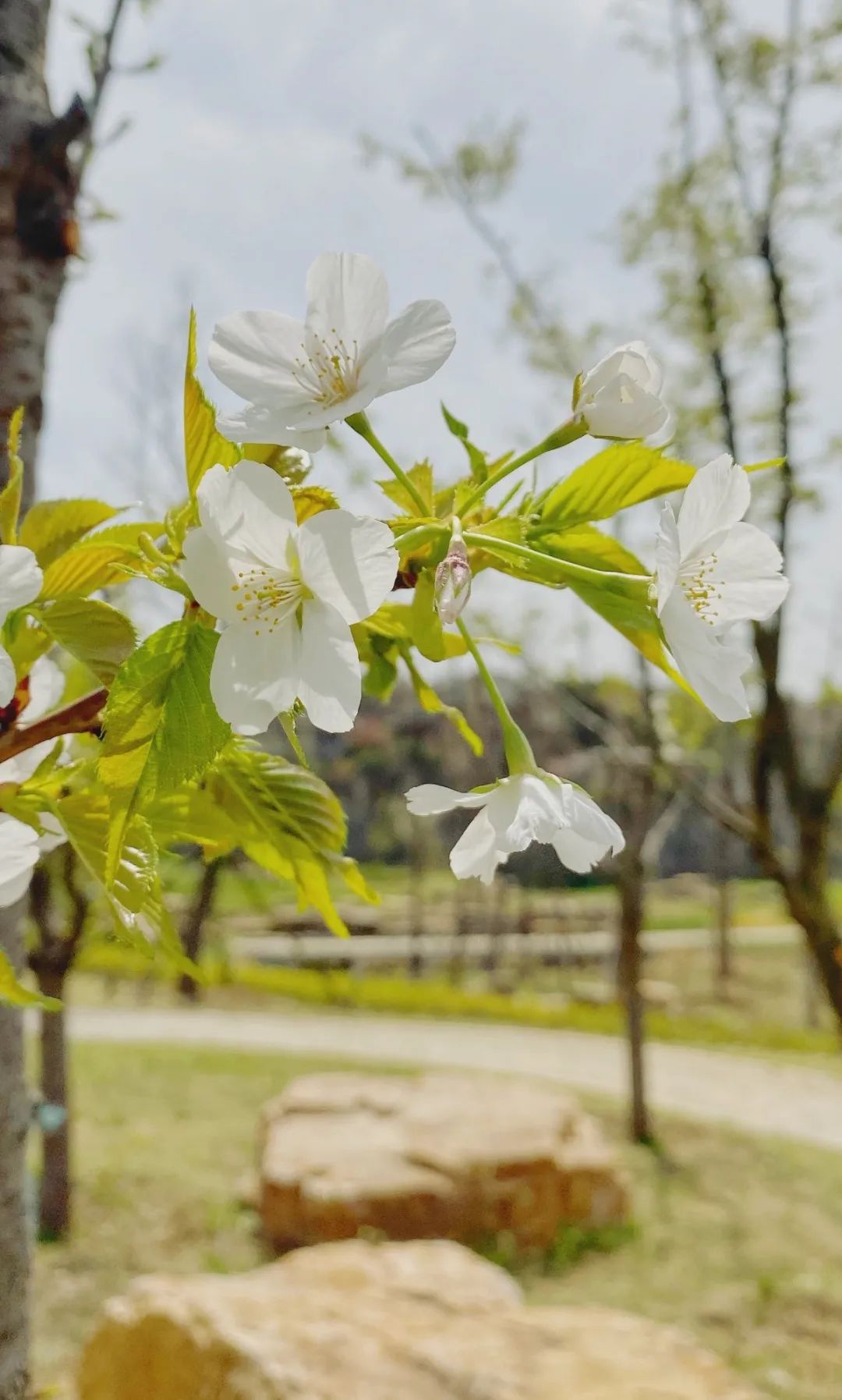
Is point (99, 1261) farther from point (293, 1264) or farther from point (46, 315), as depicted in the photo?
point (46, 315)

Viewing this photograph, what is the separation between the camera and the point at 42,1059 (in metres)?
4.78

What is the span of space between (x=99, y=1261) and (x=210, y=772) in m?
4.71

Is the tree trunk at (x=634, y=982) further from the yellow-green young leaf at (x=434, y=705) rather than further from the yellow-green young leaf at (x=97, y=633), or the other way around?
the yellow-green young leaf at (x=97, y=633)

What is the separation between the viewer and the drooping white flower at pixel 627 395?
0.49 m

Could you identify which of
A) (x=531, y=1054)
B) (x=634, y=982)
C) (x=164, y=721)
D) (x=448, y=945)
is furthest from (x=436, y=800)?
(x=448, y=945)

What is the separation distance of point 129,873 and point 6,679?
11cm

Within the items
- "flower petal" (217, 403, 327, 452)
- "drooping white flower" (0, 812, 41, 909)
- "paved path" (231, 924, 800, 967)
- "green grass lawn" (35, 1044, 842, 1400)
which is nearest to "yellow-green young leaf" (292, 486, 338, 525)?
"flower petal" (217, 403, 327, 452)

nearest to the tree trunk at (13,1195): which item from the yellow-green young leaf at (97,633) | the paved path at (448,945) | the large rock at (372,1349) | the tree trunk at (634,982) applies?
the yellow-green young leaf at (97,633)

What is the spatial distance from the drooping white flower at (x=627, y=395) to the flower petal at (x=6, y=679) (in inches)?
11.3

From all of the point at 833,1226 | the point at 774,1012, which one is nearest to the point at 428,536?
the point at 833,1226

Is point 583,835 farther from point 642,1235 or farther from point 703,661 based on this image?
point 642,1235

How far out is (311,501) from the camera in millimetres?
450

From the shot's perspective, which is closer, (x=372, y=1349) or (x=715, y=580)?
(x=715, y=580)

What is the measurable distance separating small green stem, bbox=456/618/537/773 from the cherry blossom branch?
0.18 metres
